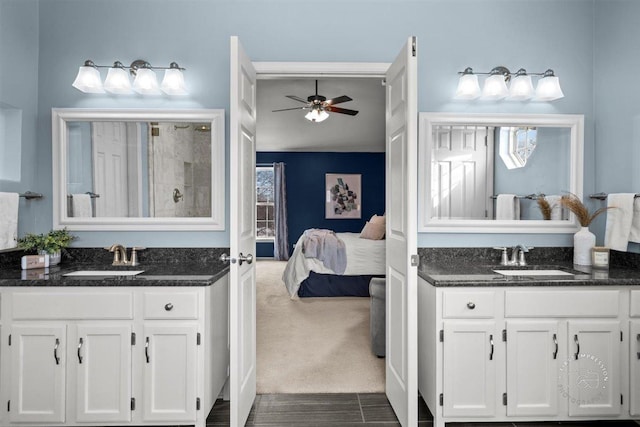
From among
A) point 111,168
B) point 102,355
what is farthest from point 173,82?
point 102,355

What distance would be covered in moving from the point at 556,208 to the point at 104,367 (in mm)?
2930

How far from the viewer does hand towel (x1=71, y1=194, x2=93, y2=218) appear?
2590mm

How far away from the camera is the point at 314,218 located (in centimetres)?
862

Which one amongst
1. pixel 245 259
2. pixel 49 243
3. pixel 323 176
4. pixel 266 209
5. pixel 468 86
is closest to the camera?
pixel 245 259

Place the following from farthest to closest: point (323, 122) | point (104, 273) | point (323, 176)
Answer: point (323, 176)
point (323, 122)
point (104, 273)

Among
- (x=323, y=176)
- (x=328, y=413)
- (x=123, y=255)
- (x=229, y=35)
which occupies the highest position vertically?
(x=229, y=35)

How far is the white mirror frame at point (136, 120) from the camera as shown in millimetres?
2561

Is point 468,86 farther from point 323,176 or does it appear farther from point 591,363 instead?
point 323,176

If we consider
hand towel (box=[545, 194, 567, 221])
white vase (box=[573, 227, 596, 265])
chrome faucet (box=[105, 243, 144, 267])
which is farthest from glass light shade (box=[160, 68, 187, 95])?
white vase (box=[573, 227, 596, 265])

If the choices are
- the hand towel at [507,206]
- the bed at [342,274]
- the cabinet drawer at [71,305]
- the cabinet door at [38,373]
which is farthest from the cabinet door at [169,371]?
the bed at [342,274]

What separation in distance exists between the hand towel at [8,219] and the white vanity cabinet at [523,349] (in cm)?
253

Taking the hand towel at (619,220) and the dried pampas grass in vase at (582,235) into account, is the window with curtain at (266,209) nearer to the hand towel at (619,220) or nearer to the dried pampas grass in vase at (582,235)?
the dried pampas grass in vase at (582,235)

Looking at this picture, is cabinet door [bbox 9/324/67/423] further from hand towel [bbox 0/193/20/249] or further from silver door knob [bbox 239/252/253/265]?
silver door knob [bbox 239/252/253/265]

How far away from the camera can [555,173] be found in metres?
2.67
